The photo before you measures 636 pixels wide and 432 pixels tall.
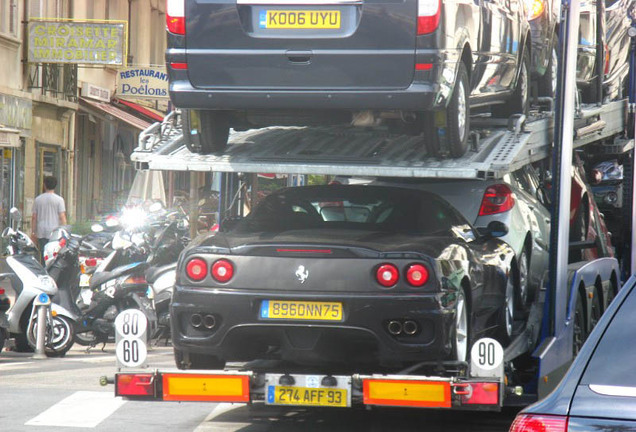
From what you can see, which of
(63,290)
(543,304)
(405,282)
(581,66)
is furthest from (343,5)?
(63,290)

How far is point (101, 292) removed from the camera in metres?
13.7

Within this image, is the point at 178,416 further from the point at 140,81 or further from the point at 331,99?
the point at 140,81

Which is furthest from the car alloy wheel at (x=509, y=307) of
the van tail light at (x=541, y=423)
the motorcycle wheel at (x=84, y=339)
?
the motorcycle wheel at (x=84, y=339)

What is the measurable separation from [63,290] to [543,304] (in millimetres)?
6063

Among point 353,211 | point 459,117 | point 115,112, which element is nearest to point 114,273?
point 353,211

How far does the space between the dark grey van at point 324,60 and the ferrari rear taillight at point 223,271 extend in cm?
102

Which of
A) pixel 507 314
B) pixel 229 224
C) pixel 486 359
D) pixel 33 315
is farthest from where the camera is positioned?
pixel 33 315

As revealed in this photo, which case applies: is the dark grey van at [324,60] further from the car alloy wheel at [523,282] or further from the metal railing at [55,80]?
the metal railing at [55,80]

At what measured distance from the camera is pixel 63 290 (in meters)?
13.7

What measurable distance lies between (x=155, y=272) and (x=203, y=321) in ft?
19.1

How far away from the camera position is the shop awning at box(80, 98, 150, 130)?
32250 mm

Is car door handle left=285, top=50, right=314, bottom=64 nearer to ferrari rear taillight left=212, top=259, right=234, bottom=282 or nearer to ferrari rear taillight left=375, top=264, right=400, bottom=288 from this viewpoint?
ferrari rear taillight left=212, top=259, right=234, bottom=282

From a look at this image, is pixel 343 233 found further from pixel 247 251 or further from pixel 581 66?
pixel 581 66

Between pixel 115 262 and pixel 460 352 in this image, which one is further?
pixel 115 262
